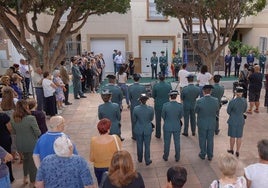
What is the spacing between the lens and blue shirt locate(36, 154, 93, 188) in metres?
3.26

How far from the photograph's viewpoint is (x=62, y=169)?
326 cm

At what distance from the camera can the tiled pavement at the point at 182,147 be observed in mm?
5770

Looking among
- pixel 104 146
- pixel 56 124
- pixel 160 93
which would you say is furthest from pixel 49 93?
pixel 104 146

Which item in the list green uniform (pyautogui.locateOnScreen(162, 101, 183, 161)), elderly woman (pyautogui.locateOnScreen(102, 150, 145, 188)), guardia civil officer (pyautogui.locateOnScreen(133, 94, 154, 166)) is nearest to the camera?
elderly woman (pyautogui.locateOnScreen(102, 150, 145, 188))

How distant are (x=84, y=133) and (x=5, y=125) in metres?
3.50

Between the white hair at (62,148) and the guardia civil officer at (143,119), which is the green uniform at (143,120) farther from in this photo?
the white hair at (62,148)

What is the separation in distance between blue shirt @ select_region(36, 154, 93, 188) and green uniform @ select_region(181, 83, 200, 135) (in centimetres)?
468

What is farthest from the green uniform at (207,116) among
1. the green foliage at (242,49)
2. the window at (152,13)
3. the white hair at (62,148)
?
the green foliage at (242,49)

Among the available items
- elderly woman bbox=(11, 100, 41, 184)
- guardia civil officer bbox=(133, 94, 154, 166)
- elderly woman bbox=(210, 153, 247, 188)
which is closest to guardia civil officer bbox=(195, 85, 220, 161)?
guardia civil officer bbox=(133, 94, 154, 166)

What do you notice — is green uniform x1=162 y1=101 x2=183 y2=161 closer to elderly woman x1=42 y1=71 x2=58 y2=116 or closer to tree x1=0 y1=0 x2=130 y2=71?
elderly woman x1=42 y1=71 x2=58 y2=116

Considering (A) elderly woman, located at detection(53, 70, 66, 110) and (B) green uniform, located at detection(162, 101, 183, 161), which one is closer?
(B) green uniform, located at detection(162, 101, 183, 161)

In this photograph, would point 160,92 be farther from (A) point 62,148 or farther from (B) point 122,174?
(B) point 122,174

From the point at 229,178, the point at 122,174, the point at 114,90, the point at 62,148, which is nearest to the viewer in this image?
the point at 122,174

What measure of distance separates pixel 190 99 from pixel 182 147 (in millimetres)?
1232
